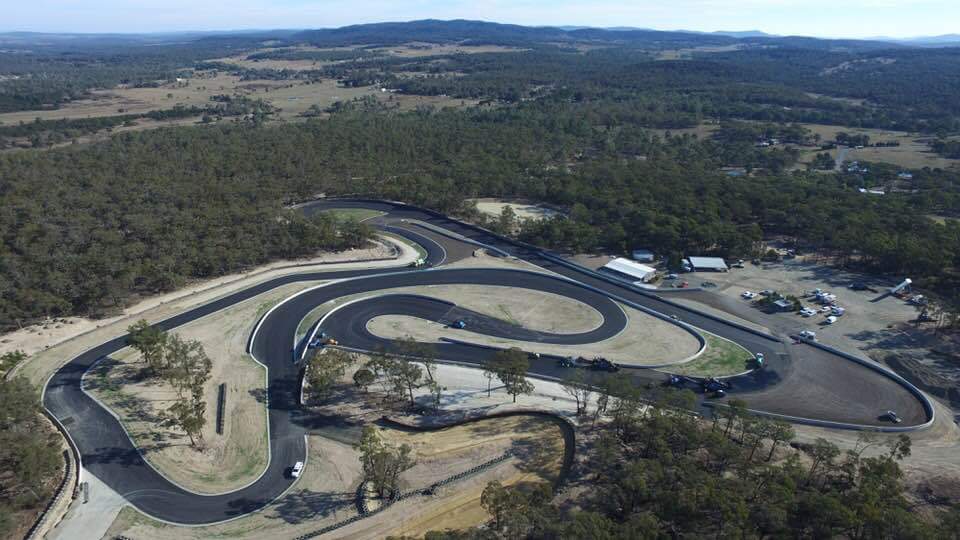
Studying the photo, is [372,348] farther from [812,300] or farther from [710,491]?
[812,300]

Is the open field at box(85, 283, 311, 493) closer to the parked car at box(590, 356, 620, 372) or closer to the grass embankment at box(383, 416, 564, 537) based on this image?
the grass embankment at box(383, 416, 564, 537)

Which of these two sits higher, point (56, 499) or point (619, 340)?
point (619, 340)

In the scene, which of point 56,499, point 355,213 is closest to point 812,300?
point 355,213

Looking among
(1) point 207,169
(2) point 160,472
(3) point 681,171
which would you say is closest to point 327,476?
(2) point 160,472

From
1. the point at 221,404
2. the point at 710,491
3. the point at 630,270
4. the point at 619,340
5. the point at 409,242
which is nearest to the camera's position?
the point at 710,491

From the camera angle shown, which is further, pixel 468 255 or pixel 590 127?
pixel 590 127

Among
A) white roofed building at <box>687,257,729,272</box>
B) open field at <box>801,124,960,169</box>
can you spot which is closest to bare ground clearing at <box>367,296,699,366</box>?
white roofed building at <box>687,257,729,272</box>

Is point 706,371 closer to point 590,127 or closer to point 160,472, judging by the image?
point 160,472
